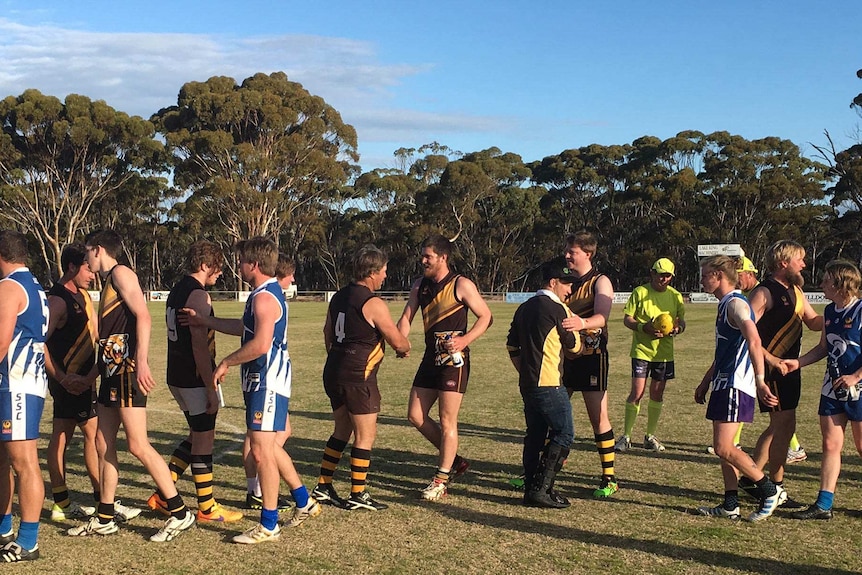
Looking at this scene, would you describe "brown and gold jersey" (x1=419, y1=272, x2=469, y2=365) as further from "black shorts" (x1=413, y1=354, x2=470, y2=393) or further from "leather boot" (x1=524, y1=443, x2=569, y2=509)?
"leather boot" (x1=524, y1=443, x2=569, y2=509)

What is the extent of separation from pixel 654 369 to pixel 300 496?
4427 mm

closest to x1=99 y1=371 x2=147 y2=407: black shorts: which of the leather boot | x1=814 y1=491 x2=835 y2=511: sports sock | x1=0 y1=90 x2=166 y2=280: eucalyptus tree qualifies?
the leather boot

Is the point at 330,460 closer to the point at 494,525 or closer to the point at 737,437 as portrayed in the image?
the point at 494,525

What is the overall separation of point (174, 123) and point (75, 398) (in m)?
57.7

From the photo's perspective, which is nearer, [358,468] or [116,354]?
[116,354]

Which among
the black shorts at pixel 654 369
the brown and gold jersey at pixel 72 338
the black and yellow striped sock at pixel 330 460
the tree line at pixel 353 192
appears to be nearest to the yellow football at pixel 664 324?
the black shorts at pixel 654 369

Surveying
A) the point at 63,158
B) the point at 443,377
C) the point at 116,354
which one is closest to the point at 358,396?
the point at 443,377

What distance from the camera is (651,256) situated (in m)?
65.1

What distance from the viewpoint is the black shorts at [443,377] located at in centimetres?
664

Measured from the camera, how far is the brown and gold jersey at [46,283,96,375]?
6.02 metres

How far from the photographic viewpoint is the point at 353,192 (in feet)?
229

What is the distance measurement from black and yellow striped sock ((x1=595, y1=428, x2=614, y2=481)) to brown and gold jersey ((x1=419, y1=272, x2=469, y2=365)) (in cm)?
138

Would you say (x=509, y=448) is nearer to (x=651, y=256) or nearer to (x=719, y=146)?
(x=651, y=256)

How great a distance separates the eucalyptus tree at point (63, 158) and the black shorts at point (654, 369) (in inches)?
2142
